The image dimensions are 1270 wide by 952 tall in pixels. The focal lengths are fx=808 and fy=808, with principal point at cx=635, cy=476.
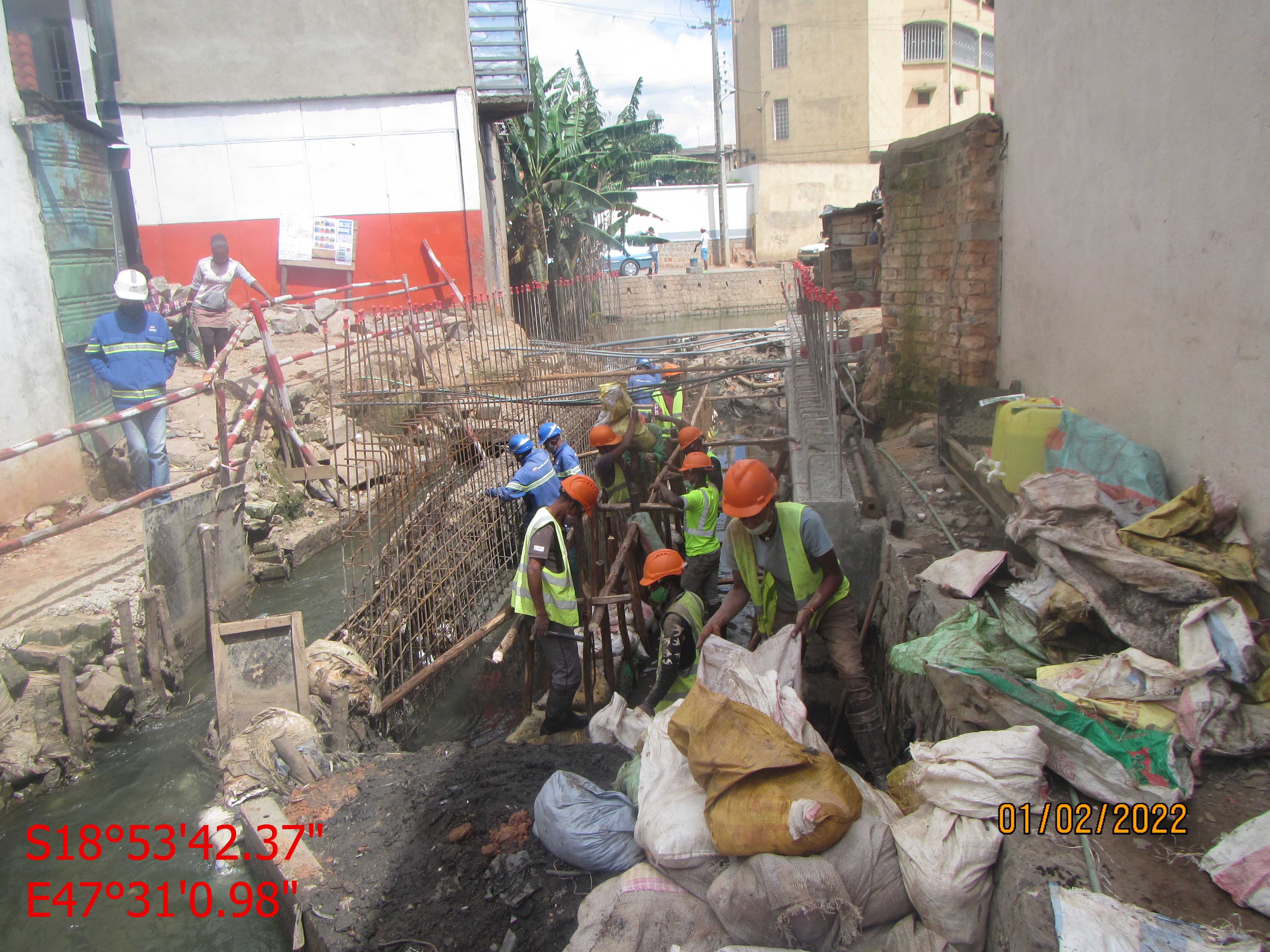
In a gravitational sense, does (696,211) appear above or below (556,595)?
above

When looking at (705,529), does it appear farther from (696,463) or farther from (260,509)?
(260,509)

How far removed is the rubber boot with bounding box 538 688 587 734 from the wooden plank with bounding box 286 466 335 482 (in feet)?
17.5

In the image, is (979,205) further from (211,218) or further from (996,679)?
(211,218)

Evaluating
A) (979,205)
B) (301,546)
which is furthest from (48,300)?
(979,205)

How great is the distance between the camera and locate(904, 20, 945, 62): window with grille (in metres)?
38.1

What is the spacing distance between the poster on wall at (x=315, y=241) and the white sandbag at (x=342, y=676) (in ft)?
39.5

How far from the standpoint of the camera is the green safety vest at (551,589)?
15.9ft

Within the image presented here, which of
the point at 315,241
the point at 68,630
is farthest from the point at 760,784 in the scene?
the point at 315,241

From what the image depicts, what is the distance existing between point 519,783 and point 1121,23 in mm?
5486

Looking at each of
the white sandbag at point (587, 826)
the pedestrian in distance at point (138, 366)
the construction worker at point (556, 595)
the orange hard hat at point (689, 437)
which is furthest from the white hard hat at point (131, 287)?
the white sandbag at point (587, 826)

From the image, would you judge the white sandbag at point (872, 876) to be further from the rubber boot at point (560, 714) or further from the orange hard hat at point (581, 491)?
the orange hard hat at point (581, 491)

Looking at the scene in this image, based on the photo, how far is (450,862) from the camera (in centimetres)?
352

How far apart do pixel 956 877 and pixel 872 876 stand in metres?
0.27

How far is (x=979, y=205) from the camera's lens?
24.1 ft
